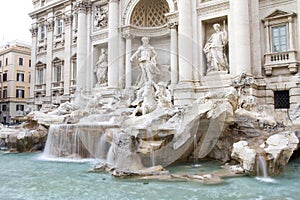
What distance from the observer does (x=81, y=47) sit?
18.6 metres

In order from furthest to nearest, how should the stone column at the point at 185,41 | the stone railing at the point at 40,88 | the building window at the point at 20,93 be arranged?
the building window at the point at 20,93 < the stone railing at the point at 40,88 < the stone column at the point at 185,41

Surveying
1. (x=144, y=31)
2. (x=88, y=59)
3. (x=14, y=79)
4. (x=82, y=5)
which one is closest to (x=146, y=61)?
(x=144, y=31)

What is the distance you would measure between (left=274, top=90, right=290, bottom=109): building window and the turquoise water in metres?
4.73

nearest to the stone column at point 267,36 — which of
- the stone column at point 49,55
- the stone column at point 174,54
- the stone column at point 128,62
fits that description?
the stone column at point 174,54

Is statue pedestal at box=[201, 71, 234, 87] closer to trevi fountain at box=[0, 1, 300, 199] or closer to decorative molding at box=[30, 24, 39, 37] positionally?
trevi fountain at box=[0, 1, 300, 199]

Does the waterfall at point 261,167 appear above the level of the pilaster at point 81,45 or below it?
A: below

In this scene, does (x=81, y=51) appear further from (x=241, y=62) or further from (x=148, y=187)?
(x=148, y=187)

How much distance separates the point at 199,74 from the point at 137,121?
497cm

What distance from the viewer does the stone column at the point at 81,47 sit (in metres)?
18.4

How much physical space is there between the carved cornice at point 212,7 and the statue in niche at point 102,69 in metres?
6.85

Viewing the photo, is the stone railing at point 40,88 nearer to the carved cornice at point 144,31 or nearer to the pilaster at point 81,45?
the pilaster at point 81,45

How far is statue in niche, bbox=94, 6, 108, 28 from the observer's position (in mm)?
18094

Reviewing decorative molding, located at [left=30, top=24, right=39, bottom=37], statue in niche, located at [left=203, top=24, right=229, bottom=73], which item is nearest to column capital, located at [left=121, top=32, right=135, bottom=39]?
statue in niche, located at [left=203, top=24, right=229, bottom=73]

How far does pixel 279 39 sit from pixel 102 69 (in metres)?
10.2
